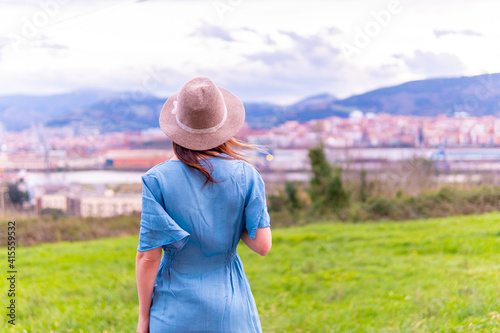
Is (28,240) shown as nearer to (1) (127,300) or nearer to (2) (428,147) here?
(1) (127,300)

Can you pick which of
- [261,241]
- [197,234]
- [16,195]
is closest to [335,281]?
[261,241]

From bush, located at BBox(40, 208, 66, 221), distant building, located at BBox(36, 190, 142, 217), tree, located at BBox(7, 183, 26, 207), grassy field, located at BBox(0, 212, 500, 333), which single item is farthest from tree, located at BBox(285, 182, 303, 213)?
tree, located at BBox(7, 183, 26, 207)

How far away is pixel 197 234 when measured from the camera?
1519mm

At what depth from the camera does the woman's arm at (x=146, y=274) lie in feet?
4.96

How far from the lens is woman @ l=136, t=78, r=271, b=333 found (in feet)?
4.86

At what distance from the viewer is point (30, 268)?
275 inches

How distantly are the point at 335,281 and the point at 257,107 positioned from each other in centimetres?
1170

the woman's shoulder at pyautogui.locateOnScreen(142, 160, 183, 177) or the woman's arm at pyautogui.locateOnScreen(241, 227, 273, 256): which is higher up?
the woman's shoulder at pyautogui.locateOnScreen(142, 160, 183, 177)

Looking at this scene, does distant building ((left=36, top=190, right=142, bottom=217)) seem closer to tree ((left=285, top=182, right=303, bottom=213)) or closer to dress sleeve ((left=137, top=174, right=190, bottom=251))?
tree ((left=285, top=182, right=303, bottom=213))

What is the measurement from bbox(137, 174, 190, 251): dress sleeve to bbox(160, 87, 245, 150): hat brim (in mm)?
174

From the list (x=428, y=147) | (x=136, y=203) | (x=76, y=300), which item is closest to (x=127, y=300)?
(x=76, y=300)

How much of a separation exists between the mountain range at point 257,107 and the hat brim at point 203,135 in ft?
37.9

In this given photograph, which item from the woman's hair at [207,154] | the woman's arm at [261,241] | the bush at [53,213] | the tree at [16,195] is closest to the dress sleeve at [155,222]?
the woman's hair at [207,154]

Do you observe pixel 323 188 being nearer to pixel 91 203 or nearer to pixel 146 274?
pixel 91 203
